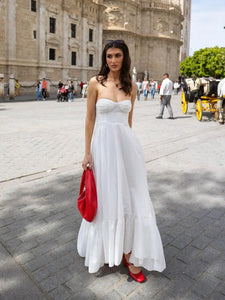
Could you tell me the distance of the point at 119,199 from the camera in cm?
256

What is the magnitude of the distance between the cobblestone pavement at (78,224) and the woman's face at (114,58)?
1814 mm

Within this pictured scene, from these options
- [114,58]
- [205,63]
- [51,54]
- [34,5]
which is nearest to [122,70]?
[114,58]

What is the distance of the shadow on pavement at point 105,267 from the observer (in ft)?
8.68

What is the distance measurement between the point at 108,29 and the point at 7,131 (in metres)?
42.9

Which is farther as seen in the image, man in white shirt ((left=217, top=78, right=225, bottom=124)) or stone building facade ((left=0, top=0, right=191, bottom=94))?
stone building facade ((left=0, top=0, right=191, bottom=94))

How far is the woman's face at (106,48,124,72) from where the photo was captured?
8.47ft

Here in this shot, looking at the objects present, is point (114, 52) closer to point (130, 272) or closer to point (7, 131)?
point (130, 272)

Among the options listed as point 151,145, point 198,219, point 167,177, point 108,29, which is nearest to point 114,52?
point 198,219

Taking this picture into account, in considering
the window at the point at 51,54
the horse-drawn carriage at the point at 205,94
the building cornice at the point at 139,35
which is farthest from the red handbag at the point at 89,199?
the building cornice at the point at 139,35

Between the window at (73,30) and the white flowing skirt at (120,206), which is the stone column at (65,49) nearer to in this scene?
the window at (73,30)

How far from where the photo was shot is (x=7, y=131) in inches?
384

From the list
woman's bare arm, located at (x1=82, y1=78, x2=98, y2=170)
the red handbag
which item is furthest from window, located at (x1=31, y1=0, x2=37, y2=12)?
the red handbag

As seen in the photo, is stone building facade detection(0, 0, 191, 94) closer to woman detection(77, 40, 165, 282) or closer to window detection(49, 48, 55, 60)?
window detection(49, 48, 55, 60)

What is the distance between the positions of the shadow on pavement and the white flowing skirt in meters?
0.20
